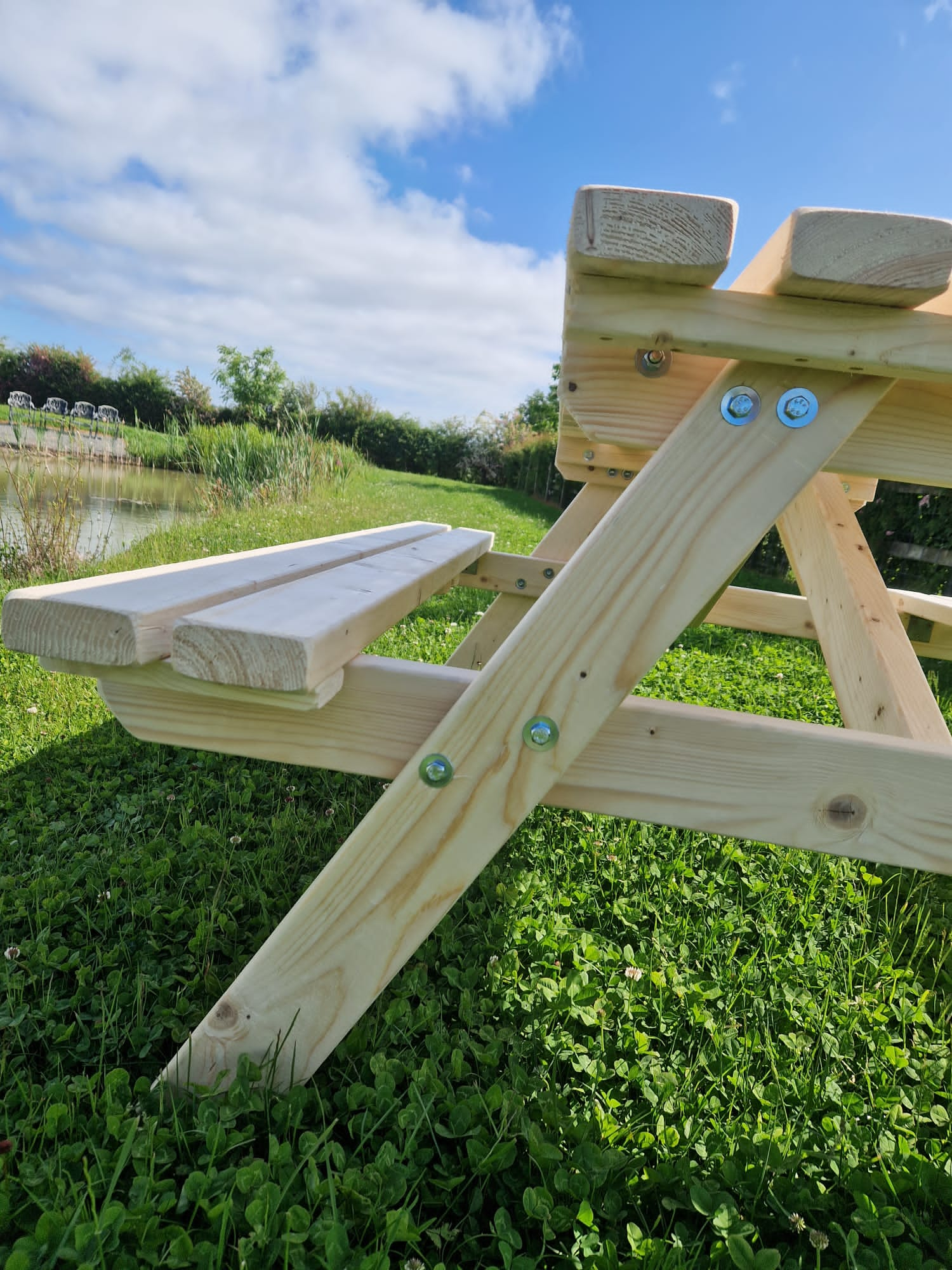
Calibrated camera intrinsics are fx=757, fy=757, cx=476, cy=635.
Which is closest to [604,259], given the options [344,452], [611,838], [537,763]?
[537,763]

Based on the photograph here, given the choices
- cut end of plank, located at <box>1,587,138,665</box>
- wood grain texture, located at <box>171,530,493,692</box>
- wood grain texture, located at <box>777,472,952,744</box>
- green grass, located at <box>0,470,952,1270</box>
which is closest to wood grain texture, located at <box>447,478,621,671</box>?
green grass, located at <box>0,470,952,1270</box>

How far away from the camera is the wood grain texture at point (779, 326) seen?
2.74ft

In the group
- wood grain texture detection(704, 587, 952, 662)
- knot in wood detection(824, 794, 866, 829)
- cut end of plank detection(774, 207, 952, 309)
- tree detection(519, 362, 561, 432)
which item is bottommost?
knot in wood detection(824, 794, 866, 829)

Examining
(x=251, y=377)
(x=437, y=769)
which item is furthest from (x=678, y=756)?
(x=251, y=377)

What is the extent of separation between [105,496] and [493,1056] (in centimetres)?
1350

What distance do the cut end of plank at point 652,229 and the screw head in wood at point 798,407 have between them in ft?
0.61

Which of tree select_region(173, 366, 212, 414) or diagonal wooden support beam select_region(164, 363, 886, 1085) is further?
tree select_region(173, 366, 212, 414)

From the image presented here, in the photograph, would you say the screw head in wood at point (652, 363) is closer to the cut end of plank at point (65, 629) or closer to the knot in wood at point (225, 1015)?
the cut end of plank at point (65, 629)

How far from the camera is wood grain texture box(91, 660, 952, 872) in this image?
1.02 m

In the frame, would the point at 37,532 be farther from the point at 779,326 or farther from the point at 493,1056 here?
the point at 779,326

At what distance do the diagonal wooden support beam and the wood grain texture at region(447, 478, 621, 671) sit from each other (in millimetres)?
1564

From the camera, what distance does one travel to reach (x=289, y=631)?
2.89 feet

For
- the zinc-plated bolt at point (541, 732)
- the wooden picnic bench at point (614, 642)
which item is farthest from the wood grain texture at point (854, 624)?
the zinc-plated bolt at point (541, 732)

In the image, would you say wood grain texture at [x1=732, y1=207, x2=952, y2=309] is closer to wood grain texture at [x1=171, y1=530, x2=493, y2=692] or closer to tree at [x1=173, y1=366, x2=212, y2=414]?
wood grain texture at [x1=171, y1=530, x2=493, y2=692]
